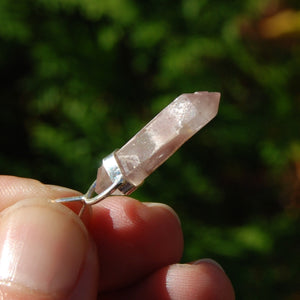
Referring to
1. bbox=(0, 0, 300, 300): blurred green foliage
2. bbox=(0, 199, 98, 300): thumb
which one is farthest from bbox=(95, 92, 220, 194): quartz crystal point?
bbox=(0, 0, 300, 300): blurred green foliage

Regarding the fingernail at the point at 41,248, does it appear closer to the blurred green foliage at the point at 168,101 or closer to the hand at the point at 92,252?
the hand at the point at 92,252

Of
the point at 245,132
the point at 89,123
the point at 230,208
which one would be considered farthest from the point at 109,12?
the point at 230,208

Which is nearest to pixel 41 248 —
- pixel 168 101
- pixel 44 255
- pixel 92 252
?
pixel 44 255

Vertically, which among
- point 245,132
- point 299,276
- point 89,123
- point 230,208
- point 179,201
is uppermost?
point 89,123

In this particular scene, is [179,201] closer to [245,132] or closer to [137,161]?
[245,132]

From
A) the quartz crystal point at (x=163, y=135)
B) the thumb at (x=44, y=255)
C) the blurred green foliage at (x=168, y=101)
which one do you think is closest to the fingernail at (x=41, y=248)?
the thumb at (x=44, y=255)

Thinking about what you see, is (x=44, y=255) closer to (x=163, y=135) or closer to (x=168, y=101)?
(x=163, y=135)
